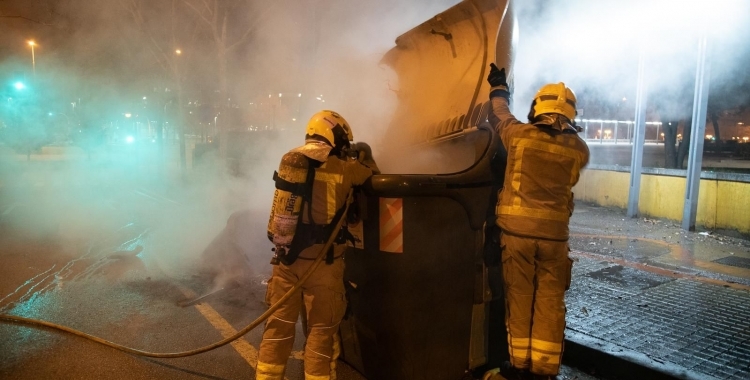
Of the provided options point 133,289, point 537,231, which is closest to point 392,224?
point 537,231

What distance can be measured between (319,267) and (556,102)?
5.06 feet

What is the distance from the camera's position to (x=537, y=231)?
249cm

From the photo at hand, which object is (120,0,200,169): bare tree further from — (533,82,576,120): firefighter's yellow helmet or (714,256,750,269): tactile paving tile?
(533,82,576,120): firefighter's yellow helmet

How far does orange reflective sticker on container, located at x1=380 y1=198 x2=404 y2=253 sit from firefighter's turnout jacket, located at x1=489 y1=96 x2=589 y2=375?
0.55 m

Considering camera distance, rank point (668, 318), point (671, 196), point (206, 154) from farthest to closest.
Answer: point (206, 154) < point (671, 196) < point (668, 318)

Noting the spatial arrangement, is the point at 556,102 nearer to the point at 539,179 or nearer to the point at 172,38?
the point at 539,179

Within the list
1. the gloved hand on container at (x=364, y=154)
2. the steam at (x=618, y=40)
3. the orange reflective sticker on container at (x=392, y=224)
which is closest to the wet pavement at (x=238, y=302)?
the orange reflective sticker on container at (x=392, y=224)

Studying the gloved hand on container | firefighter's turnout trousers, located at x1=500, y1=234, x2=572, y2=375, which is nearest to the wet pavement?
firefighter's turnout trousers, located at x1=500, y1=234, x2=572, y2=375

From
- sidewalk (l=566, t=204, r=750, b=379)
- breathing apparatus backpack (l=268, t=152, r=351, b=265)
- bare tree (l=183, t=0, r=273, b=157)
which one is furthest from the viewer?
bare tree (l=183, t=0, r=273, b=157)

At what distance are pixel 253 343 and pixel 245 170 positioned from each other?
5.66 metres

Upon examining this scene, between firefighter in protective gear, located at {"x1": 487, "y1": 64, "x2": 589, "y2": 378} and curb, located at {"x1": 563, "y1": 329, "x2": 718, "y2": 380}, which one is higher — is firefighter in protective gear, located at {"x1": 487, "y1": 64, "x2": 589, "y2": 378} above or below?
above

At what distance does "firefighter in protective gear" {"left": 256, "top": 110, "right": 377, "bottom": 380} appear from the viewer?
2.51m

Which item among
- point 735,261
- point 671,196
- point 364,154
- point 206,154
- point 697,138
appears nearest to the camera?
point 364,154

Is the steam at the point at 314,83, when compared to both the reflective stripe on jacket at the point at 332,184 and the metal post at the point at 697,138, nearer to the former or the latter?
the metal post at the point at 697,138
